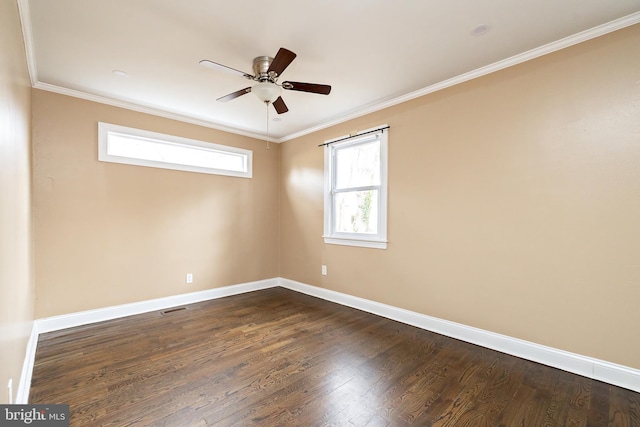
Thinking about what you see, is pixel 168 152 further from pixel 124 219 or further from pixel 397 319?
pixel 397 319

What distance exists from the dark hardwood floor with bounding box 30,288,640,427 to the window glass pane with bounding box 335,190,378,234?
1.31 metres

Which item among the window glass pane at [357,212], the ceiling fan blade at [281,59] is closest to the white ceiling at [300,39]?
the ceiling fan blade at [281,59]

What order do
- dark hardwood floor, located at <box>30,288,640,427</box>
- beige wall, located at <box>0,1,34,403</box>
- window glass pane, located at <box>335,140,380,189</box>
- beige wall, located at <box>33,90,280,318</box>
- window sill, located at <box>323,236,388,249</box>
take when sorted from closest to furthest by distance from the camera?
beige wall, located at <box>0,1,34,403</box> < dark hardwood floor, located at <box>30,288,640,427</box> < beige wall, located at <box>33,90,280,318</box> < window sill, located at <box>323,236,388,249</box> < window glass pane, located at <box>335,140,380,189</box>

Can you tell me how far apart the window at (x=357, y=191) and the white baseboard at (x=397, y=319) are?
0.84m

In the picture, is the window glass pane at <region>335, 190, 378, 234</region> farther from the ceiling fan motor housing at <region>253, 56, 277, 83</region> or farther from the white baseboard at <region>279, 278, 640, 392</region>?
the ceiling fan motor housing at <region>253, 56, 277, 83</region>

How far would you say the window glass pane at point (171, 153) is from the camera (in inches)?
137

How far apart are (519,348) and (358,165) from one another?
2.69m

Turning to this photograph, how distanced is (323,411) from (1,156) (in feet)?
7.23

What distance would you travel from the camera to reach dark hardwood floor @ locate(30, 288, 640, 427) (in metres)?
1.74

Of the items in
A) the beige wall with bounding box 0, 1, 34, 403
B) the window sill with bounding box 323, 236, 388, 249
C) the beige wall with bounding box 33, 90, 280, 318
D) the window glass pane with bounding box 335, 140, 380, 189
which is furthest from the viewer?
the window glass pane with bounding box 335, 140, 380, 189

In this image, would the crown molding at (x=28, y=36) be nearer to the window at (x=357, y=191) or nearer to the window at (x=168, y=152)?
the window at (x=168, y=152)

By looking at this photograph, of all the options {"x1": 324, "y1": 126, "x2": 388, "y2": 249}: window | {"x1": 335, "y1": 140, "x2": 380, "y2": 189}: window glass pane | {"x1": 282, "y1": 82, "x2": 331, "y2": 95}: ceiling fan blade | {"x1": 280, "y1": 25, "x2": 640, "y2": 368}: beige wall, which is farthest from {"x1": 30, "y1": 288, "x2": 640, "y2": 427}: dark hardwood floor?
{"x1": 282, "y1": 82, "x2": 331, "y2": 95}: ceiling fan blade

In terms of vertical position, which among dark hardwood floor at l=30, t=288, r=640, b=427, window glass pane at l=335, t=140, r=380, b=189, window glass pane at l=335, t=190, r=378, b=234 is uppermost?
window glass pane at l=335, t=140, r=380, b=189

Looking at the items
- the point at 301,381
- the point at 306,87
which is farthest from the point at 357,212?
the point at 301,381
